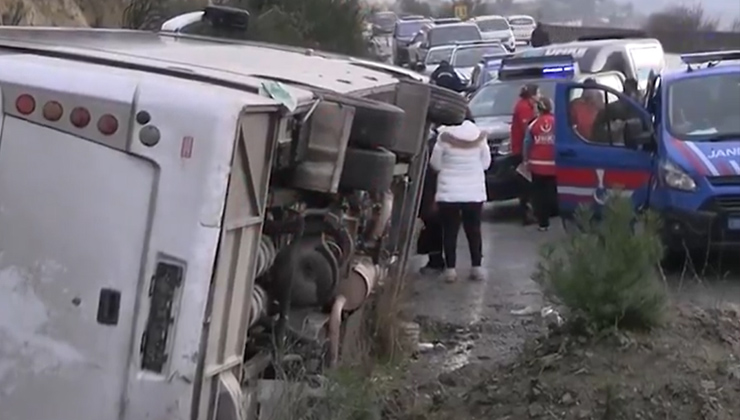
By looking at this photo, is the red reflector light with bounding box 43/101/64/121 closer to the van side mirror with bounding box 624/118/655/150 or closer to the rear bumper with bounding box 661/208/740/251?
the rear bumper with bounding box 661/208/740/251

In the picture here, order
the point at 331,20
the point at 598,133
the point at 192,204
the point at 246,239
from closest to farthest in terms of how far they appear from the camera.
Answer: the point at 192,204
the point at 246,239
the point at 598,133
the point at 331,20

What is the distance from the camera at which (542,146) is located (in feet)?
45.8

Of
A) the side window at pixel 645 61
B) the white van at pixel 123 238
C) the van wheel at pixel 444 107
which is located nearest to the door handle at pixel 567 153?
the van wheel at pixel 444 107

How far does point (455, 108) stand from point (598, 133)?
4.04 meters

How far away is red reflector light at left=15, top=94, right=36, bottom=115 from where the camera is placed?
437cm

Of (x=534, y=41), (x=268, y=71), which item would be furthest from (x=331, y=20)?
(x=268, y=71)

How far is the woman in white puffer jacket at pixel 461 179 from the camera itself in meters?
11.0

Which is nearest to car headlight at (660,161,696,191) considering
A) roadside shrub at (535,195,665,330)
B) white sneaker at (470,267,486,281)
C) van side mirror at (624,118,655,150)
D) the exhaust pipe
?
van side mirror at (624,118,655,150)

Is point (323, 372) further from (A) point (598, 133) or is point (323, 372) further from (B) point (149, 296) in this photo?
(A) point (598, 133)

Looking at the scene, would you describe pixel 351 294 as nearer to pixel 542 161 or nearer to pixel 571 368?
pixel 571 368

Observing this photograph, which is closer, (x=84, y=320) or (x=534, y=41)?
(x=84, y=320)

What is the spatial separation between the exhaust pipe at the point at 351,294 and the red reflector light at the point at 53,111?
2.12 m

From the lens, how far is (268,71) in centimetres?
585

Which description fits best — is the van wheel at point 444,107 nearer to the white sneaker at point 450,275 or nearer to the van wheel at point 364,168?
the van wheel at point 364,168
